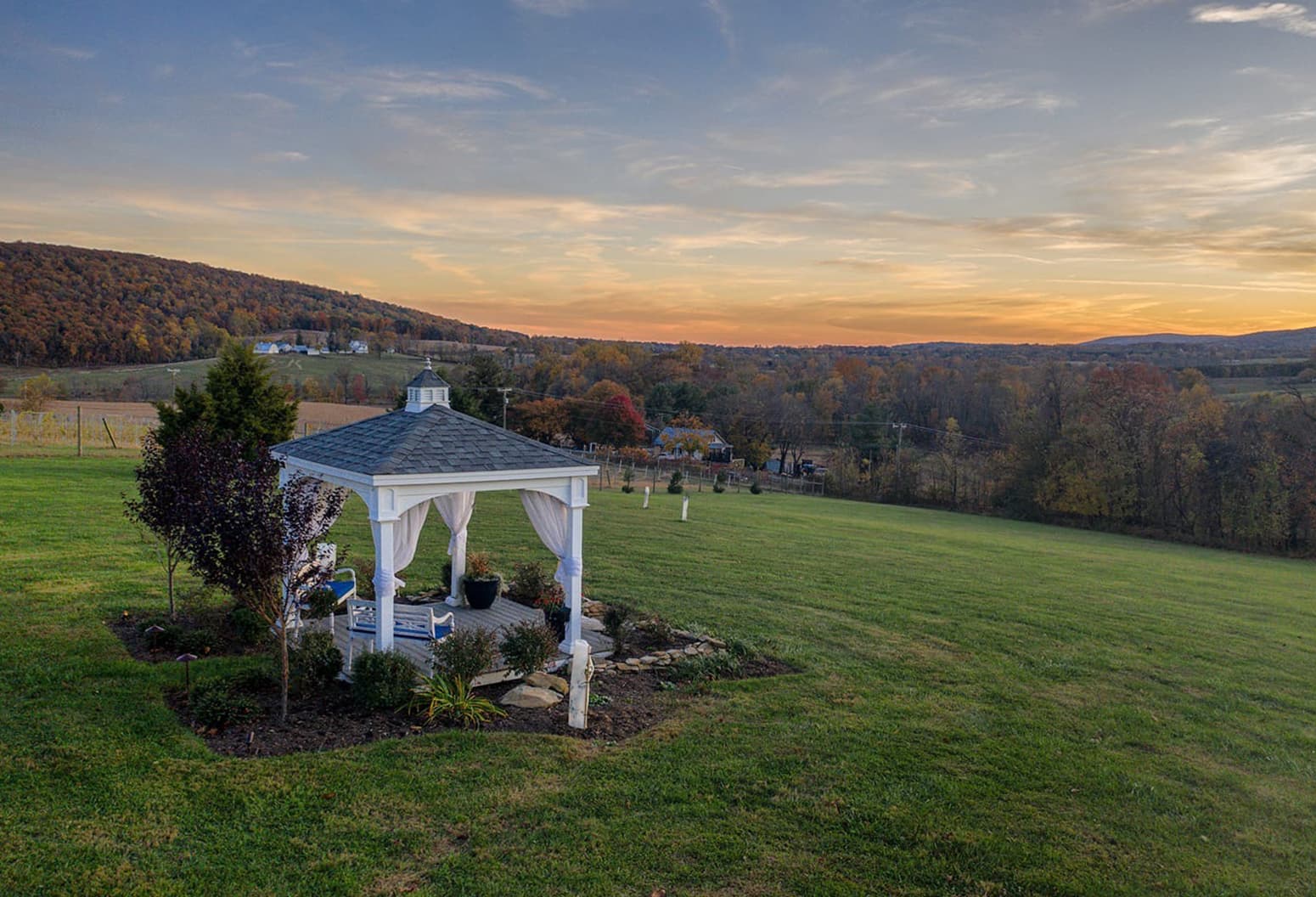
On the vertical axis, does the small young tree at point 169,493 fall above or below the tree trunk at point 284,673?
above

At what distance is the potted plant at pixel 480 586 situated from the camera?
38.5ft

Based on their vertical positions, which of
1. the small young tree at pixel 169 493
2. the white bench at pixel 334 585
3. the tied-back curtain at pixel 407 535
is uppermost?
the small young tree at pixel 169 493

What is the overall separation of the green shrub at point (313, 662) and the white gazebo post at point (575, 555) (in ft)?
8.96

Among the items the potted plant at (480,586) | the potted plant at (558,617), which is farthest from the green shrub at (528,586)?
the potted plant at (558,617)

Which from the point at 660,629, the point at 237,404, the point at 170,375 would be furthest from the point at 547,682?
the point at 170,375

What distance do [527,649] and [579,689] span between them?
3.74 ft

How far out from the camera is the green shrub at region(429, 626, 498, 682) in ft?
27.2

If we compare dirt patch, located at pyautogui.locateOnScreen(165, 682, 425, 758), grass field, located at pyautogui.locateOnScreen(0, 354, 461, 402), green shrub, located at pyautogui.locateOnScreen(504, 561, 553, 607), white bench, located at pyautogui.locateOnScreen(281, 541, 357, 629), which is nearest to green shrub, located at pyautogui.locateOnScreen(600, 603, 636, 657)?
green shrub, located at pyautogui.locateOnScreen(504, 561, 553, 607)

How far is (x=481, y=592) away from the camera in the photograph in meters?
11.8

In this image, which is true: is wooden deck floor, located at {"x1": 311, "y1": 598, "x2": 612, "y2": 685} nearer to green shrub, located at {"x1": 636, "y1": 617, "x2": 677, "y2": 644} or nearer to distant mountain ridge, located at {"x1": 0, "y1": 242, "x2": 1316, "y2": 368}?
green shrub, located at {"x1": 636, "y1": 617, "x2": 677, "y2": 644}

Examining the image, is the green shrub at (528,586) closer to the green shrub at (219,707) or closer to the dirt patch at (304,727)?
the dirt patch at (304,727)

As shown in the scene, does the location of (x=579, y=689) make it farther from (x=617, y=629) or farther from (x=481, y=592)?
(x=481, y=592)

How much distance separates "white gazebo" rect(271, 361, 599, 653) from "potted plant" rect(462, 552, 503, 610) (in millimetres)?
1590

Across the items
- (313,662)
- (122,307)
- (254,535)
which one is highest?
(122,307)
